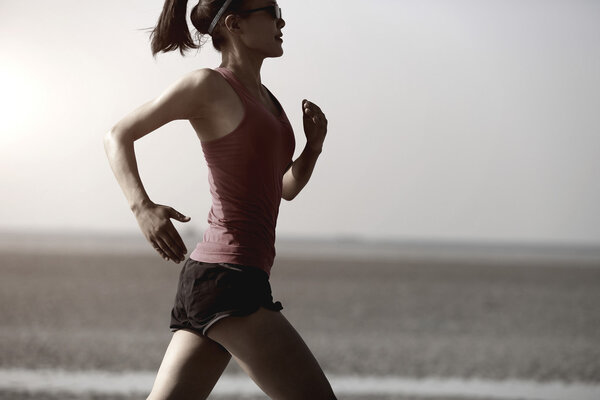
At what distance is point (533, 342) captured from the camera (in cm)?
1230

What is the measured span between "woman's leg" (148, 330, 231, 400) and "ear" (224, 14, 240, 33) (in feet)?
2.91

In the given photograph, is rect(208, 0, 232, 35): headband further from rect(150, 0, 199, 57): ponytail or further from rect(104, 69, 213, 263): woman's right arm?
rect(104, 69, 213, 263): woman's right arm

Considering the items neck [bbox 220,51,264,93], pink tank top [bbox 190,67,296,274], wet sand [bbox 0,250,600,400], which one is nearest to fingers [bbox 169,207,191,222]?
pink tank top [bbox 190,67,296,274]

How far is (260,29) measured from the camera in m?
2.66

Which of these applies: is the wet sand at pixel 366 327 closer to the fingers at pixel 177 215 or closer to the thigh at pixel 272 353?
the thigh at pixel 272 353

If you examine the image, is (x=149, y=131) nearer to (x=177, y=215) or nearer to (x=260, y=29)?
(x=177, y=215)

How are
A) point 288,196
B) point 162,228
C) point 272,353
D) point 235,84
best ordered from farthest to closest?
point 288,196 → point 235,84 → point 272,353 → point 162,228

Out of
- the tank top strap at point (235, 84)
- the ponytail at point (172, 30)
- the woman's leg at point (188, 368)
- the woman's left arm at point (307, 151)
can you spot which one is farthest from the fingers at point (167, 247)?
the woman's left arm at point (307, 151)

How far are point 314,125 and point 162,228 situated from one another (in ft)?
2.73

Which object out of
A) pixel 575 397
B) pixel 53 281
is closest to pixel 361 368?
pixel 575 397

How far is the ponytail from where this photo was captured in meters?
2.66

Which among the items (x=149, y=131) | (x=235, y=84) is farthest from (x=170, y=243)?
(x=235, y=84)

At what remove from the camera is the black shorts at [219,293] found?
2.41 meters

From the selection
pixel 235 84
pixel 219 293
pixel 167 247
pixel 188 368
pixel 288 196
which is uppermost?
pixel 235 84
